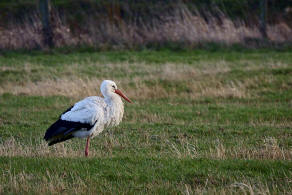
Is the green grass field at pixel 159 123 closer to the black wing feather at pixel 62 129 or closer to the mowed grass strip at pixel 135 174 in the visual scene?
the mowed grass strip at pixel 135 174

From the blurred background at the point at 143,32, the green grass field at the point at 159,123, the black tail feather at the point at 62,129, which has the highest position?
the black tail feather at the point at 62,129

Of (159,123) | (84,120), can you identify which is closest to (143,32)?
(159,123)

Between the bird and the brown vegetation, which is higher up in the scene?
the bird

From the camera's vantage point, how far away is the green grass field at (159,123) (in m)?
5.98

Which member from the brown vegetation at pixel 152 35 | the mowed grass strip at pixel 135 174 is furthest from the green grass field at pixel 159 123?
the brown vegetation at pixel 152 35

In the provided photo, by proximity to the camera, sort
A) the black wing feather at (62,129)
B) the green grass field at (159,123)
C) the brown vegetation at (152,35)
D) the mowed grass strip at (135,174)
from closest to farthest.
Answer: the mowed grass strip at (135,174)
the green grass field at (159,123)
the black wing feather at (62,129)
the brown vegetation at (152,35)

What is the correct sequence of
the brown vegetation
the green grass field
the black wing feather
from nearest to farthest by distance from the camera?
the green grass field
the black wing feather
the brown vegetation

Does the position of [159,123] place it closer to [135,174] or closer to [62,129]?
[62,129]

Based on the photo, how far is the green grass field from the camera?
5977 mm

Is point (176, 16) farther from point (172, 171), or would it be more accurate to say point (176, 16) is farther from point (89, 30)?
point (172, 171)

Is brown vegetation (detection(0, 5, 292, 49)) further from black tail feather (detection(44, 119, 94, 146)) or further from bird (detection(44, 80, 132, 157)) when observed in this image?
black tail feather (detection(44, 119, 94, 146))

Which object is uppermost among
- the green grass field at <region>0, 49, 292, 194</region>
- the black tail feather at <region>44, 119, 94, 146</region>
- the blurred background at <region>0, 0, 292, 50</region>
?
the black tail feather at <region>44, 119, 94, 146</region>

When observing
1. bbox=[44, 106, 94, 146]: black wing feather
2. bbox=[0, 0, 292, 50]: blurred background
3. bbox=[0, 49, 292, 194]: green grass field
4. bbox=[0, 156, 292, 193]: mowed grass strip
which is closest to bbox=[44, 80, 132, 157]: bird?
bbox=[44, 106, 94, 146]: black wing feather

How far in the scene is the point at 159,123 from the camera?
32.3ft
